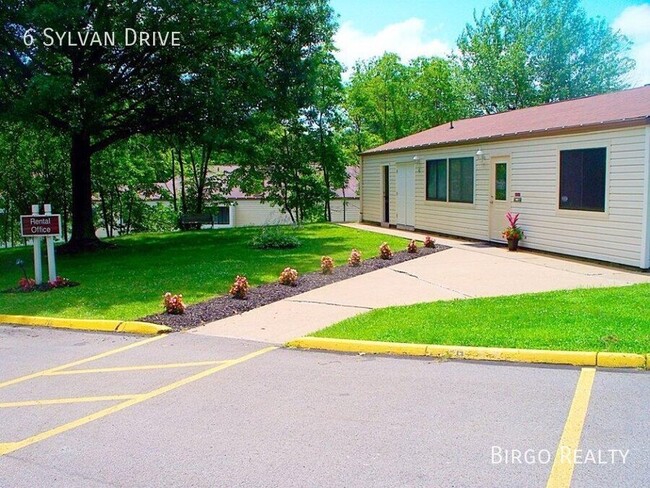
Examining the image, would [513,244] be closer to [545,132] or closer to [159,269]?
[545,132]

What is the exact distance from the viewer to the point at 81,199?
687 inches

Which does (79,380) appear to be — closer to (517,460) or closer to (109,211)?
(517,460)

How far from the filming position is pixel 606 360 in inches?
218

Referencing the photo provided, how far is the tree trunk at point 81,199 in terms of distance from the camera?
17266 millimetres

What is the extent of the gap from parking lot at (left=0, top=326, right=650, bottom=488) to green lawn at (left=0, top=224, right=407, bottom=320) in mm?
2962

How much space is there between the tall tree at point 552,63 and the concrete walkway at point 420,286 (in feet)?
90.2

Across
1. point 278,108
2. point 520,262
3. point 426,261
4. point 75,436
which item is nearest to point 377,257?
point 426,261

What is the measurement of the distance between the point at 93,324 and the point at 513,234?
9.94 metres

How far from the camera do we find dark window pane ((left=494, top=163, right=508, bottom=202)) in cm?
1474

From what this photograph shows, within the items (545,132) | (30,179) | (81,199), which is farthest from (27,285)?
(30,179)

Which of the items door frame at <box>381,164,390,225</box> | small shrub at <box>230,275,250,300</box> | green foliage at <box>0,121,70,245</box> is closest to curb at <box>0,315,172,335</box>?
small shrub at <box>230,275,250,300</box>

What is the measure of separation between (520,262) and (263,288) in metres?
5.67

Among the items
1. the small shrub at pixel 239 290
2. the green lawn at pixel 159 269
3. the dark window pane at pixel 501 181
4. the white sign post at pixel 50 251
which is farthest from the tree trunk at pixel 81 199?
the dark window pane at pixel 501 181

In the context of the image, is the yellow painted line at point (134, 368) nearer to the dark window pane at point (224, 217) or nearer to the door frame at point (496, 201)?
the door frame at point (496, 201)
